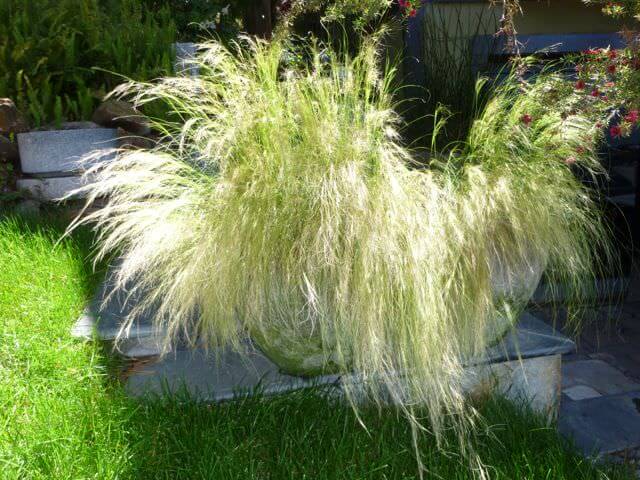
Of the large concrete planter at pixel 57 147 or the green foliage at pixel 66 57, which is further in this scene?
the green foliage at pixel 66 57

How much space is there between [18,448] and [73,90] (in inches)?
111

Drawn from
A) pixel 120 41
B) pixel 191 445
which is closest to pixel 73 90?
pixel 120 41

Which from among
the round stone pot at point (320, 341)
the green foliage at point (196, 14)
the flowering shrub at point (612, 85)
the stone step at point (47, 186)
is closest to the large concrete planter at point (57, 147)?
the stone step at point (47, 186)

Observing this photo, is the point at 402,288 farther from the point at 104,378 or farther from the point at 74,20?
the point at 74,20

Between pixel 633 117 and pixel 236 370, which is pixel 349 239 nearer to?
pixel 236 370

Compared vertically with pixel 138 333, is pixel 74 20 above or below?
above

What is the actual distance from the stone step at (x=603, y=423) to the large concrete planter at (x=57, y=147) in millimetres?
2592

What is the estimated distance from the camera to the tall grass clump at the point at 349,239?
1730mm

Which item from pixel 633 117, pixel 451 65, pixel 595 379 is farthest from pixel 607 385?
pixel 451 65

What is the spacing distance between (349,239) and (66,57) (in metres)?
2.82

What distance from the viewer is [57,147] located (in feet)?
11.4

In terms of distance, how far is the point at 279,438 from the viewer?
1809 mm

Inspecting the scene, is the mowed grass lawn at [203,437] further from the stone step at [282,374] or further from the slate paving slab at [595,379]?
the slate paving slab at [595,379]

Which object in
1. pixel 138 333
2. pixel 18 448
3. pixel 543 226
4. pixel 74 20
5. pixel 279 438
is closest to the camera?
pixel 18 448
